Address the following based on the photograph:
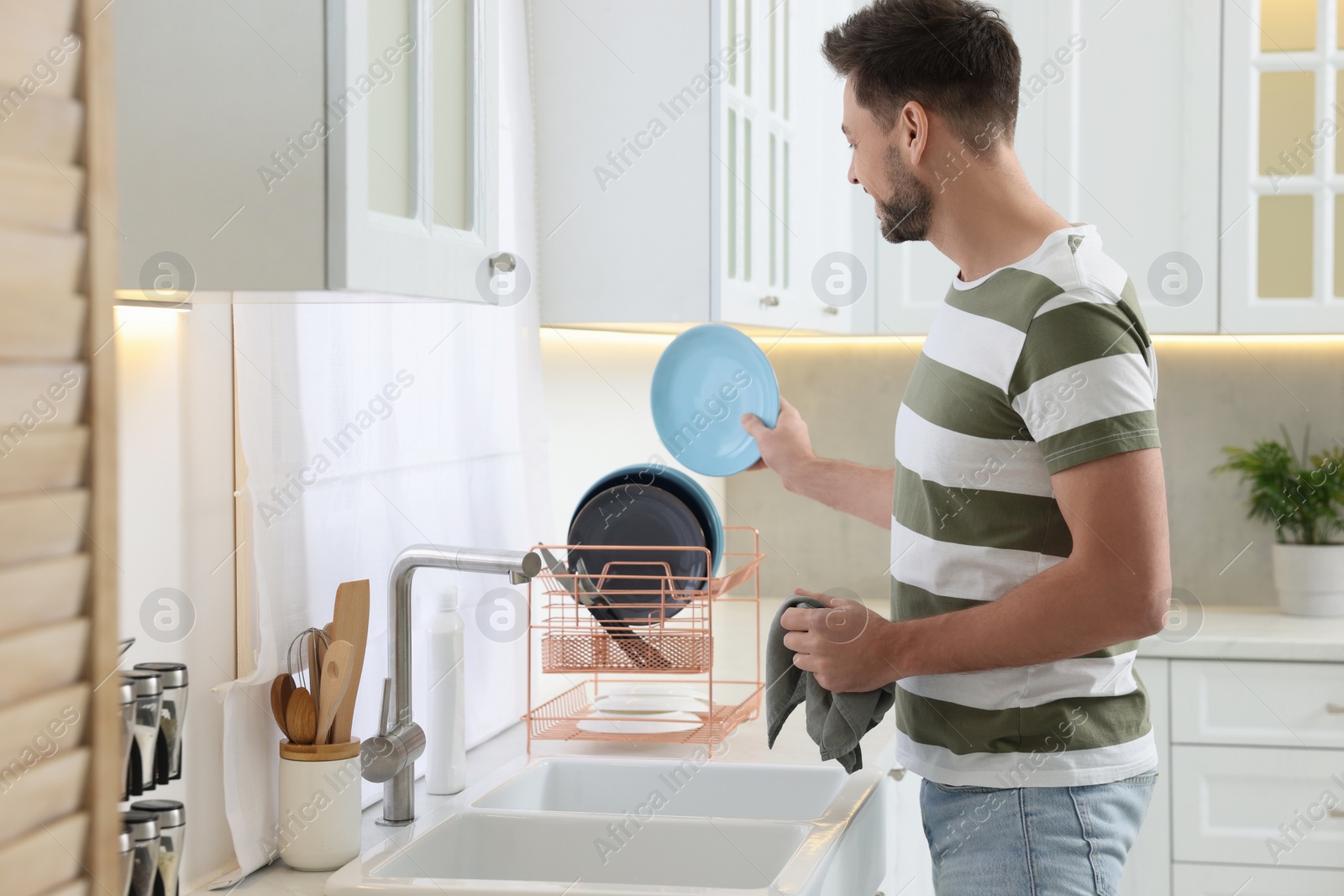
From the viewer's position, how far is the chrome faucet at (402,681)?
3.94 feet

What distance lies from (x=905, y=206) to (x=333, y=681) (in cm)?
75

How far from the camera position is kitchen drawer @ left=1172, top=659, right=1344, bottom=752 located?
2217mm

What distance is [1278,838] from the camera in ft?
7.31

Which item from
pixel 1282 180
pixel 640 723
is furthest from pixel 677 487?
pixel 1282 180

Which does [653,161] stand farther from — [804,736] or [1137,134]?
[1137,134]

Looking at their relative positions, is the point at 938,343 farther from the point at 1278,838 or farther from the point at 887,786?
the point at 1278,838

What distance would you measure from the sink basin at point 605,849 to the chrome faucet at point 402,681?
0.22ft

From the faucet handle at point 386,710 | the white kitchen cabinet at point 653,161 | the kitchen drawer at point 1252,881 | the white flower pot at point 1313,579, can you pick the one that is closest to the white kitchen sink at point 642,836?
the faucet handle at point 386,710

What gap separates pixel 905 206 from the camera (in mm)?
1289

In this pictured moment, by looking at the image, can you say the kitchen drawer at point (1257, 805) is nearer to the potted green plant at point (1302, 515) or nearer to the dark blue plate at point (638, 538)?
the potted green plant at point (1302, 515)

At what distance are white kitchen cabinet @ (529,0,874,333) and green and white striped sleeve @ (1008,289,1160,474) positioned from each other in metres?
0.75

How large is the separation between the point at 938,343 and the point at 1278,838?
1.54 meters

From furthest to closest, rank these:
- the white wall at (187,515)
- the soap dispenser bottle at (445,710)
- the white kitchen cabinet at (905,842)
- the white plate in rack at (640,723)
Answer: the white plate in rack at (640,723) → the white kitchen cabinet at (905,842) → the soap dispenser bottle at (445,710) → the white wall at (187,515)

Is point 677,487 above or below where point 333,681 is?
above
